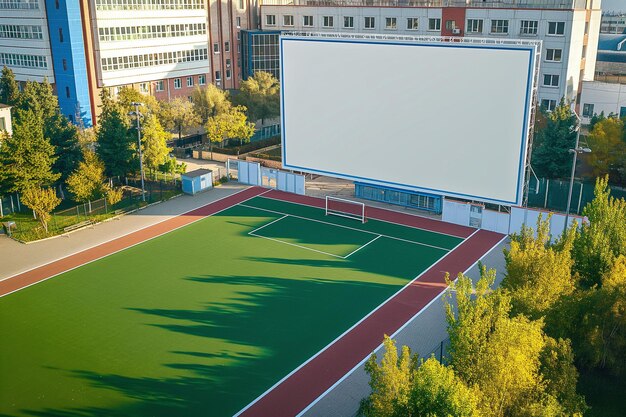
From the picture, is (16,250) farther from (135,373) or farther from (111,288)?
(135,373)

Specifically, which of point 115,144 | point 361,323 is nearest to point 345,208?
point 361,323

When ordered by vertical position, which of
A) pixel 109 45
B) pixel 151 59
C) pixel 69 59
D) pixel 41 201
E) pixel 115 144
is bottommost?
pixel 41 201

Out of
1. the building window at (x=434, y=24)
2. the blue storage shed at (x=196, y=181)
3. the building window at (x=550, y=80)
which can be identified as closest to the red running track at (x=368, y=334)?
the blue storage shed at (x=196, y=181)

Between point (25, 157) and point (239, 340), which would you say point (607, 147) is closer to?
point (239, 340)

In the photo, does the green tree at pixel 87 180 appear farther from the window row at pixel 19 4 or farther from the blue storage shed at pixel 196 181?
the window row at pixel 19 4

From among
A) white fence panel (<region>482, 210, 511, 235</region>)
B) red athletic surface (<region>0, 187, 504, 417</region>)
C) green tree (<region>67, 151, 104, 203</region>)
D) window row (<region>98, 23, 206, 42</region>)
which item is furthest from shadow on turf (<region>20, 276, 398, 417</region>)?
window row (<region>98, 23, 206, 42</region>)
